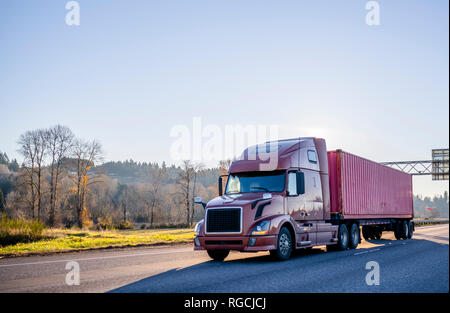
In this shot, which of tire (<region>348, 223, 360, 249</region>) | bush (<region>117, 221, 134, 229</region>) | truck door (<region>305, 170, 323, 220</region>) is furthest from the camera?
bush (<region>117, 221, 134, 229</region>)

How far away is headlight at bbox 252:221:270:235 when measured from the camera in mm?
11352

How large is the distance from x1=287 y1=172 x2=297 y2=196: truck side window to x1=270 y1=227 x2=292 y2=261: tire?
117 centimetres

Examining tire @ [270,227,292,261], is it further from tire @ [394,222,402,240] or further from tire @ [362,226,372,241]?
tire @ [394,222,402,240]

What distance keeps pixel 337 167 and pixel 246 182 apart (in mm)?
4955

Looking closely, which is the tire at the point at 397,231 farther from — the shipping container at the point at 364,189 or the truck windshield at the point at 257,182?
the truck windshield at the point at 257,182

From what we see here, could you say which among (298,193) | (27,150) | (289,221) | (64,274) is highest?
(27,150)

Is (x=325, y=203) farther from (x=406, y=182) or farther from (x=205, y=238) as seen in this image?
(x=406, y=182)

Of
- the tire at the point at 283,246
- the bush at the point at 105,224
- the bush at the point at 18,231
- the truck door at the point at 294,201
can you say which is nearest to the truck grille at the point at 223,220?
the tire at the point at 283,246

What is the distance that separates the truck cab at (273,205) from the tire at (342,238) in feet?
2.06

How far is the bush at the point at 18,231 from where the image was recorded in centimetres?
1838

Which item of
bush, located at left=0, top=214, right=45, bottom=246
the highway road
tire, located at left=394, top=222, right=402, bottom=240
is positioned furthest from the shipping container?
bush, located at left=0, top=214, right=45, bottom=246
